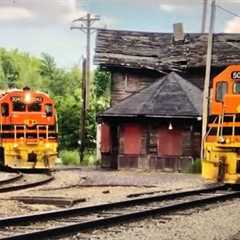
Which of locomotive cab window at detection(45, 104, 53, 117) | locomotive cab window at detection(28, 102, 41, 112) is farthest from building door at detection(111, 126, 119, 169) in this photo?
locomotive cab window at detection(28, 102, 41, 112)

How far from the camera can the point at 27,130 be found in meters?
27.7

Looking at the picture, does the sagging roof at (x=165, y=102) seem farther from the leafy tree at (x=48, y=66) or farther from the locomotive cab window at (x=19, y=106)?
the leafy tree at (x=48, y=66)

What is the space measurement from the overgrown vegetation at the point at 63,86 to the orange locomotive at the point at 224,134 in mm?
22934

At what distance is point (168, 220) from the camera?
11.9 m

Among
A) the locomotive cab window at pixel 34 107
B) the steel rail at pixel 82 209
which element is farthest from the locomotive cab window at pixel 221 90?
the locomotive cab window at pixel 34 107

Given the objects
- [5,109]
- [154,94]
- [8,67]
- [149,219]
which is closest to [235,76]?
[149,219]

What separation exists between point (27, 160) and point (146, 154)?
7252mm

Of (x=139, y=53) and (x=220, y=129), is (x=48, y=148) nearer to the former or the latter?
(x=220, y=129)

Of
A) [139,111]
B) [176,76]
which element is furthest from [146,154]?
[176,76]

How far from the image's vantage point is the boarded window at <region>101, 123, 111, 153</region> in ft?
117

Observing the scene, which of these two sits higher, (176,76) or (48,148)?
(176,76)

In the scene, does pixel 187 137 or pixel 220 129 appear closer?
pixel 220 129

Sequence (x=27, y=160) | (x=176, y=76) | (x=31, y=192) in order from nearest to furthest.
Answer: (x=31, y=192), (x=27, y=160), (x=176, y=76)

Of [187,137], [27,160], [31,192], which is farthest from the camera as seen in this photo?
[187,137]
